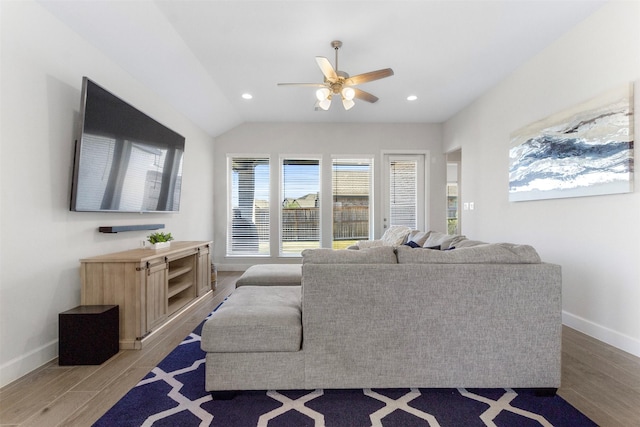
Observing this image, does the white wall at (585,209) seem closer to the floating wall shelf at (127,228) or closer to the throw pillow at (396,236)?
the throw pillow at (396,236)

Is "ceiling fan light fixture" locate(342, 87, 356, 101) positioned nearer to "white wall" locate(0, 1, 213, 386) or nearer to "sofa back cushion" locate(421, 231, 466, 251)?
"sofa back cushion" locate(421, 231, 466, 251)

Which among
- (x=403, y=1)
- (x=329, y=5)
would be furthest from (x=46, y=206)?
(x=403, y=1)

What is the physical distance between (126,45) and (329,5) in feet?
6.12

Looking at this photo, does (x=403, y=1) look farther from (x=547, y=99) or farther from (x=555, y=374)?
(x=555, y=374)

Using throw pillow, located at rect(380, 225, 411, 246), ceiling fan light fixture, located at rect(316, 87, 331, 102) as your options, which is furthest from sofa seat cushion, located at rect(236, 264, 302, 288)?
ceiling fan light fixture, located at rect(316, 87, 331, 102)

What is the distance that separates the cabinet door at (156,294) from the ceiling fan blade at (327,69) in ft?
7.54

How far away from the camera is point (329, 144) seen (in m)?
5.59

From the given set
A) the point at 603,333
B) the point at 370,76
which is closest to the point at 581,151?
the point at 603,333

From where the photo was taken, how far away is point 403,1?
2.38 meters

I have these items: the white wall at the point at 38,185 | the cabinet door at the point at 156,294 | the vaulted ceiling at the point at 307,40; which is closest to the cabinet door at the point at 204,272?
the cabinet door at the point at 156,294

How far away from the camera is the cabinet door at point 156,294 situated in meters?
2.47

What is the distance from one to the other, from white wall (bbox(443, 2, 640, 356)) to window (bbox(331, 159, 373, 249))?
236 cm

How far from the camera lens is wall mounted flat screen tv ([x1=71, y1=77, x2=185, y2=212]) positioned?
2246 mm

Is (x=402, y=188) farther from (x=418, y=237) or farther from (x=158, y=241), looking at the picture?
(x=158, y=241)
